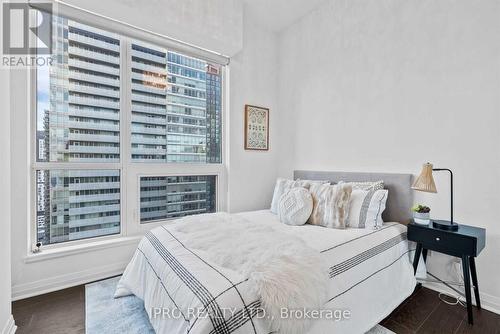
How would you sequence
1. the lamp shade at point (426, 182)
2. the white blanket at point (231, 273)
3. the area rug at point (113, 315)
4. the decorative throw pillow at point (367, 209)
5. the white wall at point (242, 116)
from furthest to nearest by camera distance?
the white wall at point (242, 116), the decorative throw pillow at point (367, 209), the lamp shade at point (426, 182), the area rug at point (113, 315), the white blanket at point (231, 273)

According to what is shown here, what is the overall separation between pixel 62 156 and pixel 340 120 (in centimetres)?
298

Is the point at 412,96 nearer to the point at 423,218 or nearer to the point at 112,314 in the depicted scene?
the point at 423,218

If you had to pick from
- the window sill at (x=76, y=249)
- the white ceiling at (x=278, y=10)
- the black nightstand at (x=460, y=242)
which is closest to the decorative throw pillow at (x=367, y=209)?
the black nightstand at (x=460, y=242)

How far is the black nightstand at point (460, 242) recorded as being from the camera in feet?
5.45

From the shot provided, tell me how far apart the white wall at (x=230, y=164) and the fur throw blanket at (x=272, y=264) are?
119 cm

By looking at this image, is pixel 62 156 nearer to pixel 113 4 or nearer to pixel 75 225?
pixel 75 225

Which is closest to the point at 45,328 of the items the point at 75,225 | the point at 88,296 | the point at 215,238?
the point at 88,296

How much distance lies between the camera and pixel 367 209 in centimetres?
215

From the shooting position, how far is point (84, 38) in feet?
7.54

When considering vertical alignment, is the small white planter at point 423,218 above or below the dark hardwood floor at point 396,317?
above

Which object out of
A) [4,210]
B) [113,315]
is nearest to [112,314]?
[113,315]

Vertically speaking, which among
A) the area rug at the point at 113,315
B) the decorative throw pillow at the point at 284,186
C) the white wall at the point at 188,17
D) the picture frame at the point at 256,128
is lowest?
the area rug at the point at 113,315

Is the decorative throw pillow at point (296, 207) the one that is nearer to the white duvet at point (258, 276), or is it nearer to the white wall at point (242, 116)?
the white duvet at point (258, 276)

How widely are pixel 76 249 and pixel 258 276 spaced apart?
77.6 inches
